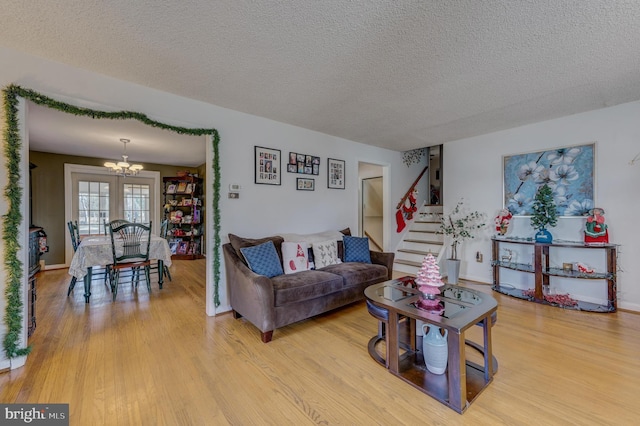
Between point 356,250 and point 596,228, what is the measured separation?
288 cm

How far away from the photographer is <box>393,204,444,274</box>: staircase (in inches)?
201

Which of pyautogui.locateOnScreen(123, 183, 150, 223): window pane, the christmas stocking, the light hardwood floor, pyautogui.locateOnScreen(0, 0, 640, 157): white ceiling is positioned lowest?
the light hardwood floor

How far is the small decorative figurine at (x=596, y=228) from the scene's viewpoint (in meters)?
3.17

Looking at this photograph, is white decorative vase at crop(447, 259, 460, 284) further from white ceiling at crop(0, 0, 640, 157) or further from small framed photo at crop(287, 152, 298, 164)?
small framed photo at crop(287, 152, 298, 164)

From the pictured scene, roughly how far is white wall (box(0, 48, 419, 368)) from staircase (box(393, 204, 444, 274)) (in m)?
1.43

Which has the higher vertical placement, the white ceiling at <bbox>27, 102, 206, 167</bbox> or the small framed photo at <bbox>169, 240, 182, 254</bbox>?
the white ceiling at <bbox>27, 102, 206, 167</bbox>

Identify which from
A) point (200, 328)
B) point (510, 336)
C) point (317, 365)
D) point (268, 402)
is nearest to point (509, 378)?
point (510, 336)

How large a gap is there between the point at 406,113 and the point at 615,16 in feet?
6.08

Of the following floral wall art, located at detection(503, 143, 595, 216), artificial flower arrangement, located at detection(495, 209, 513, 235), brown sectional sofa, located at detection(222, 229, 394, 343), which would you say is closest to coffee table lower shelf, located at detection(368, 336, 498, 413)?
brown sectional sofa, located at detection(222, 229, 394, 343)

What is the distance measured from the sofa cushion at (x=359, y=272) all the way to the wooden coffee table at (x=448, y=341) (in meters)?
0.74

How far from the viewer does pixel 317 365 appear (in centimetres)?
207

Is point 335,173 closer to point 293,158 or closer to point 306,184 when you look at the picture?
point 306,184

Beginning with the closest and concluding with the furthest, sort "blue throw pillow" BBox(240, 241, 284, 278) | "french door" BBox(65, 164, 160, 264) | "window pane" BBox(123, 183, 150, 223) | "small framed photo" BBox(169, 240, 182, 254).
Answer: "blue throw pillow" BBox(240, 241, 284, 278) < "french door" BBox(65, 164, 160, 264) < "window pane" BBox(123, 183, 150, 223) < "small framed photo" BBox(169, 240, 182, 254)

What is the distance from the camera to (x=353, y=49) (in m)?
2.03
